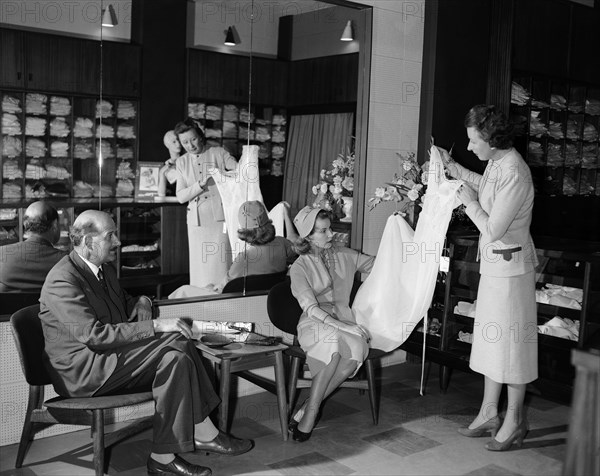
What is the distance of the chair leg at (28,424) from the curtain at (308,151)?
208 cm

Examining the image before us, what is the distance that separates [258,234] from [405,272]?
1005mm

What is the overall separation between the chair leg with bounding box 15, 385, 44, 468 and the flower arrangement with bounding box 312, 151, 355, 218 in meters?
2.36

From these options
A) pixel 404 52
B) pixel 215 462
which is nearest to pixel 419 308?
pixel 215 462

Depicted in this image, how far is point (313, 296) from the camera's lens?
448 centimetres

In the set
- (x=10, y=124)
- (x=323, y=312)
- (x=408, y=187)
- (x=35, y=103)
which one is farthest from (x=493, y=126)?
(x=10, y=124)

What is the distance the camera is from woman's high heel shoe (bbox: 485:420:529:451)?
13.9 feet

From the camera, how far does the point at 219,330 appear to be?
438 cm

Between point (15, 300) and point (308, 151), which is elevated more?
point (308, 151)

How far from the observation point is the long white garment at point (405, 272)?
470cm

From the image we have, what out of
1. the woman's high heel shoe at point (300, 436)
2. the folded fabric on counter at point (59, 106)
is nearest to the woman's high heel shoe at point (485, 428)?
the woman's high heel shoe at point (300, 436)

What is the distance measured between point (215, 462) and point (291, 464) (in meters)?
0.40

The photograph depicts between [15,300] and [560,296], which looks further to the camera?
[560,296]

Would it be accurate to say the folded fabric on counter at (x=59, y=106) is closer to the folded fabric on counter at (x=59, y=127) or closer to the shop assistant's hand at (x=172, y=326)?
the folded fabric on counter at (x=59, y=127)

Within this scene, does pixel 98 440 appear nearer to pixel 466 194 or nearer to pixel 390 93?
pixel 466 194
